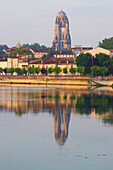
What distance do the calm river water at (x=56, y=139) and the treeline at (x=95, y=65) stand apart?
6669cm

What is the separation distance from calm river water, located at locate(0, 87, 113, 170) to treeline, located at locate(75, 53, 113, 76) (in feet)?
219

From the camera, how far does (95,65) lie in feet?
397

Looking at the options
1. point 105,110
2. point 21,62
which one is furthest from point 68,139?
point 21,62

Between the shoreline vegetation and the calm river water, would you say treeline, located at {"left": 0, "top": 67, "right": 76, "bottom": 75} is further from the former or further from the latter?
the calm river water

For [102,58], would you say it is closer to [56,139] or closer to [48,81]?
[48,81]

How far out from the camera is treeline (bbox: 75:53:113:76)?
113 m

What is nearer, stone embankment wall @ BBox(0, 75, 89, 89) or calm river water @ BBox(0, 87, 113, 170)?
calm river water @ BBox(0, 87, 113, 170)

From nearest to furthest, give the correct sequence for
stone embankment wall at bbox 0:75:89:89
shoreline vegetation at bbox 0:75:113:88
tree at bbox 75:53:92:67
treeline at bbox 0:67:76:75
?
shoreline vegetation at bbox 0:75:113:88, stone embankment wall at bbox 0:75:89:89, tree at bbox 75:53:92:67, treeline at bbox 0:67:76:75

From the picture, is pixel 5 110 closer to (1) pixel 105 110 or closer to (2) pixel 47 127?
(1) pixel 105 110

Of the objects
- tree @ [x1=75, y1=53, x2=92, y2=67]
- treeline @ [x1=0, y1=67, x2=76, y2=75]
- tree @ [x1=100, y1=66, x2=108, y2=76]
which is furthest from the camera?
treeline @ [x1=0, y1=67, x2=76, y2=75]

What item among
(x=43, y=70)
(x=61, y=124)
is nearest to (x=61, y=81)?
(x=43, y=70)

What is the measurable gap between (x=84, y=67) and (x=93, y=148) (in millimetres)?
94923

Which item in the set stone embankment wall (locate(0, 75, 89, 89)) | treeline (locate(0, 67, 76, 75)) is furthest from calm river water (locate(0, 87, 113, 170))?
treeline (locate(0, 67, 76, 75))

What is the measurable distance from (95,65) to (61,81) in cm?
1437
